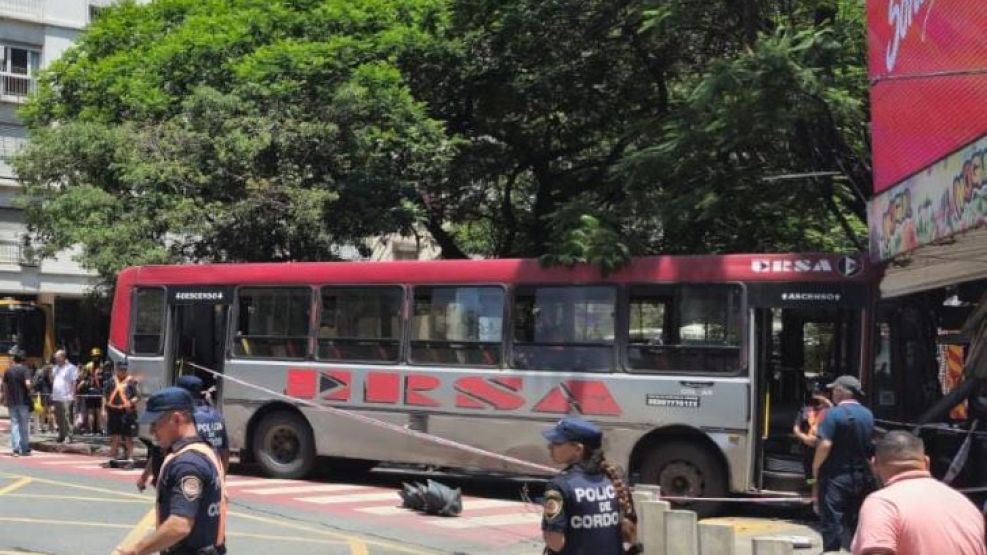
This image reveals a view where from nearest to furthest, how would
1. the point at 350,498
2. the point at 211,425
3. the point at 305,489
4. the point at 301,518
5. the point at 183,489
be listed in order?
the point at 183,489
the point at 211,425
the point at 301,518
the point at 350,498
the point at 305,489

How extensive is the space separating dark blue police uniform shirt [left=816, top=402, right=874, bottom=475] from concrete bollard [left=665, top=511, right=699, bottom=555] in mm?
1607

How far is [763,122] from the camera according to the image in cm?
1266

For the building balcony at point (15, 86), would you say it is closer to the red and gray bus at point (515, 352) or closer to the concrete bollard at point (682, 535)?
the red and gray bus at point (515, 352)

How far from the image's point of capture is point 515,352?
1293cm

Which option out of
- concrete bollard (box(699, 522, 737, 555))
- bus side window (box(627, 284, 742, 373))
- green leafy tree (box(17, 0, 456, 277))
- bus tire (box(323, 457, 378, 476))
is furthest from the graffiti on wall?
green leafy tree (box(17, 0, 456, 277))

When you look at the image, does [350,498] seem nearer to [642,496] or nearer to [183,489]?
[642,496]

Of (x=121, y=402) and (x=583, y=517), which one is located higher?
(x=583, y=517)

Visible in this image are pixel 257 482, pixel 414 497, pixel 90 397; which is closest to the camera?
pixel 414 497

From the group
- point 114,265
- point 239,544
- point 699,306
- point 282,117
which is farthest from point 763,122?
point 114,265

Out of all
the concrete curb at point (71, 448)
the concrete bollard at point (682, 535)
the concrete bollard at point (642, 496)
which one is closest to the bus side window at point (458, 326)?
the concrete bollard at point (642, 496)

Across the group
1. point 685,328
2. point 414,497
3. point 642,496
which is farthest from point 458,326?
point 642,496

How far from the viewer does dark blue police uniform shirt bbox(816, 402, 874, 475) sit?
27.6 feet

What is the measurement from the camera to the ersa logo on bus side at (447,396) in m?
12.4

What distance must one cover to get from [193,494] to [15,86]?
109 feet
